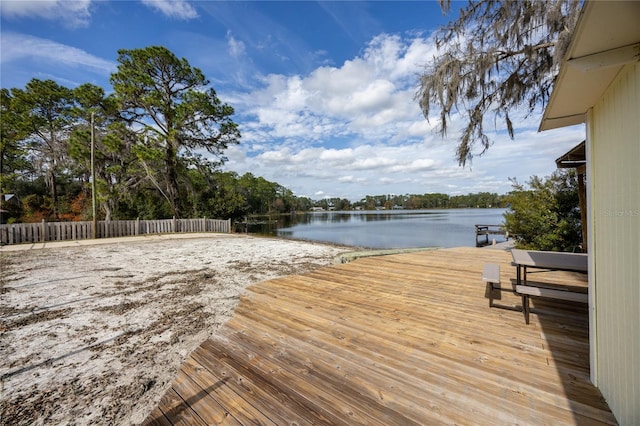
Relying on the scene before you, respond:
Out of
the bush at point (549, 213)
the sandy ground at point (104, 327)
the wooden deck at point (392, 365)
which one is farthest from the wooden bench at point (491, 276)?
the bush at point (549, 213)

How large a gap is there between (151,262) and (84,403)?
19.4 ft

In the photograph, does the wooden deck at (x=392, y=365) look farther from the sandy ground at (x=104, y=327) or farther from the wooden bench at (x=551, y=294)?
the sandy ground at (x=104, y=327)

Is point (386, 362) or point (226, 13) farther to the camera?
point (226, 13)

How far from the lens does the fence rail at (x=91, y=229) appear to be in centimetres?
1021

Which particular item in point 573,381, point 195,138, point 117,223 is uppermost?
point 195,138

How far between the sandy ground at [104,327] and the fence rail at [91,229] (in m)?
4.46

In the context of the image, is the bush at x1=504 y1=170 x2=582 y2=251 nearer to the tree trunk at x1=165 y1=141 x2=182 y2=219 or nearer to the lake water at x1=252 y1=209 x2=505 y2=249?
the lake water at x1=252 y1=209 x2=505 y2=249

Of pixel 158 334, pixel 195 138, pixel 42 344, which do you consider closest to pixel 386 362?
pixel 158 334

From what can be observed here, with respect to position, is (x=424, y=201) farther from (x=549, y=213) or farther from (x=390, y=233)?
(x=549, y=213)

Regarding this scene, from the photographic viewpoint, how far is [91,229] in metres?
11.8

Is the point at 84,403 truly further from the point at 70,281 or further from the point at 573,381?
the point at 70,281

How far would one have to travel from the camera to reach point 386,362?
193cm

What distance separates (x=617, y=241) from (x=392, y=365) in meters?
1.48

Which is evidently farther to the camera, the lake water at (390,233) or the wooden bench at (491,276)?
the lake water at (390,233)
